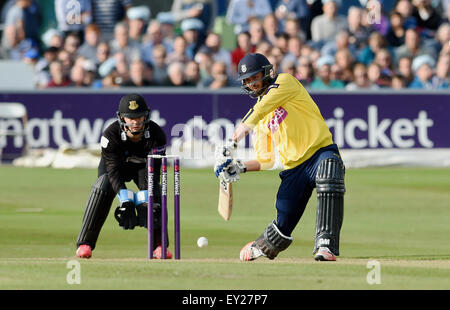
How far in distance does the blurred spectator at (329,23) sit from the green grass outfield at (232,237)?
4.03 meters

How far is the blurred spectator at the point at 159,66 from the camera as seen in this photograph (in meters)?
23.3

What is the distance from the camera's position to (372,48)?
2442 centimetres

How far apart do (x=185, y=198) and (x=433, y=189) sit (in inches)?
161

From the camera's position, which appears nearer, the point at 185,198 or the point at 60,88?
the point at 185,198

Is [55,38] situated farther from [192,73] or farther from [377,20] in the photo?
[377,20]

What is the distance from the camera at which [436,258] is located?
12078 mm

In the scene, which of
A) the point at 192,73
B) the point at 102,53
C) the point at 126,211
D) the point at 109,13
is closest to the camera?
the point at 126,211

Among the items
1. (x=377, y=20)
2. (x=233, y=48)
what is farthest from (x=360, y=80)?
(x=233, y=48)

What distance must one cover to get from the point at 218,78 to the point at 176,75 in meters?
0.80

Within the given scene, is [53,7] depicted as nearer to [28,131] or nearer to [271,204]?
[28,131]

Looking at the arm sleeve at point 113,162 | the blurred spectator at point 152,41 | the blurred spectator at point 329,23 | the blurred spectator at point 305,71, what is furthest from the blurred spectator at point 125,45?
the arm sleeve at point 113,162

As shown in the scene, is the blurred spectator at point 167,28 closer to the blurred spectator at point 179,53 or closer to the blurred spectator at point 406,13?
the blurred spectator at point 179,53

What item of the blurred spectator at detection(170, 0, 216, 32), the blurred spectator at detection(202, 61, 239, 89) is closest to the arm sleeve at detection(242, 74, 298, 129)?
the blurred spectator at detection(202, 61, 239, 89)
